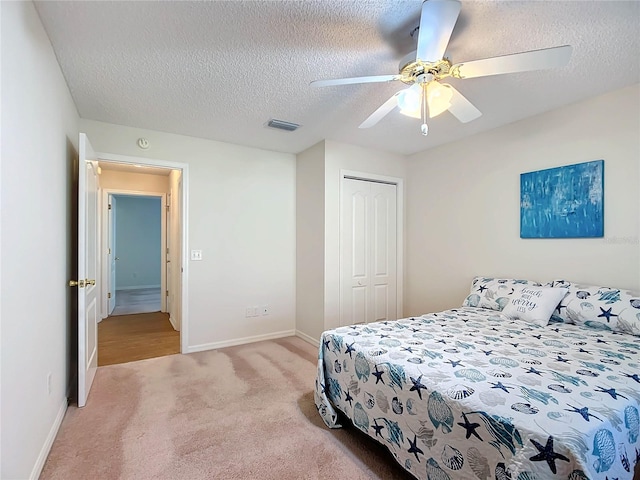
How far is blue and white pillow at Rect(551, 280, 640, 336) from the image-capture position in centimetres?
207

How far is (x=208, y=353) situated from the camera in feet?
11.2

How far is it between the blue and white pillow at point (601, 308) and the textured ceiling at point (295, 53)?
1513 millimetres

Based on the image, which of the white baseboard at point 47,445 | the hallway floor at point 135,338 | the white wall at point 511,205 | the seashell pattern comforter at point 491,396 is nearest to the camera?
the seashell pattern comforter at point 491,396

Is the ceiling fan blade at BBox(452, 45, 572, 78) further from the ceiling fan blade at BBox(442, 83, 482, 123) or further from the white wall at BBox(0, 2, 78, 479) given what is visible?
the white wall at BBox(0, 2, 78, 479)

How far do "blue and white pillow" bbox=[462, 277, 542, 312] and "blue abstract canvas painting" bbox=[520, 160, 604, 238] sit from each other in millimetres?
452

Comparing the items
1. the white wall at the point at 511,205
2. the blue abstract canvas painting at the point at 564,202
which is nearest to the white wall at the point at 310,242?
the white wall at the point at 511,205

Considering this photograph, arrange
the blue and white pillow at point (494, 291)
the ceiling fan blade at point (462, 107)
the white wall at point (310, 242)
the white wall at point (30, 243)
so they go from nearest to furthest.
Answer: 1. the white wall at point (30, 243)
2. the ceiling fan blade at point (462, 107)
3. the blue and white pillow at point (494, 291)
4. the white wall at point (310, 242)

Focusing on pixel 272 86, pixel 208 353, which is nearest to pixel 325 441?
pixel 208 353

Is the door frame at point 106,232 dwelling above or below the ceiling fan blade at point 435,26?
below

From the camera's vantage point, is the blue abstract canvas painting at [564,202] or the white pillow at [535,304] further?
the blue abstract canvas painting at [564,202]

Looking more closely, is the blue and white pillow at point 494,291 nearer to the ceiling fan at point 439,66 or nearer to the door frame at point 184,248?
the ceiling fan at point 439,66

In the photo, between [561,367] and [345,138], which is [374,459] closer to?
[561,367]

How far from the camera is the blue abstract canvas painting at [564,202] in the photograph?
8.09ft

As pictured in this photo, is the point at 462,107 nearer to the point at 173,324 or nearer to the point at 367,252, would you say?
the point at 367,252
